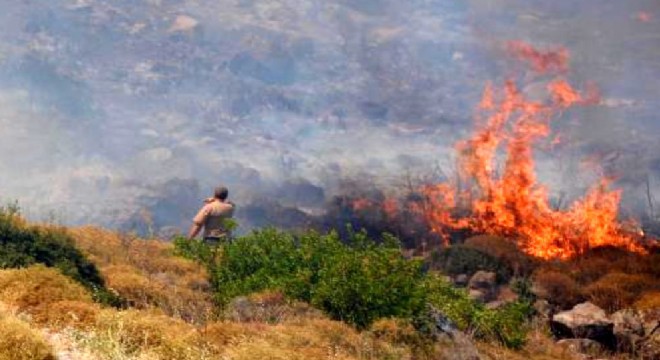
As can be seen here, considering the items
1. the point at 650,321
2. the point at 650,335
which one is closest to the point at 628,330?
the point at 650,335

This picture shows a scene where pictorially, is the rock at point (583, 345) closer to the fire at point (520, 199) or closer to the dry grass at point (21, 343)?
the fire at point (520, 199)

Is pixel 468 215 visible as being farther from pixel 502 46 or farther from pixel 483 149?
pixel 502 46

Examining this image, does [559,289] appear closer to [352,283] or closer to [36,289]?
[352,283]

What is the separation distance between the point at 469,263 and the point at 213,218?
841 centimetres

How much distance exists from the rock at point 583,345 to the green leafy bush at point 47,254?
27.4ft

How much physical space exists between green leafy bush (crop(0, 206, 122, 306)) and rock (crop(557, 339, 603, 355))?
27.4 ft

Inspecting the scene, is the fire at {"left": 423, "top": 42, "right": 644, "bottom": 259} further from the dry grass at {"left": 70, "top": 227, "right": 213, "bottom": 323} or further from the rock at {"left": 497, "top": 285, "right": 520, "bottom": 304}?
the dry grass at {"left": 70, "top": 227, "right": 213, "bottom": 323}

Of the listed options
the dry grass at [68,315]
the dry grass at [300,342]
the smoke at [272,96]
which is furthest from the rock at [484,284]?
the dry grass at [68,315]

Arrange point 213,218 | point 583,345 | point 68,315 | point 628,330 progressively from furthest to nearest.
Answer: point 213,218 → point 628,330 → point 583,345 → point 68,315

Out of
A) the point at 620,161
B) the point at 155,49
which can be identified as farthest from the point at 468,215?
the point at 155,49

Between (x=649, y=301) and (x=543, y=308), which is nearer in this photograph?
(x=649, y=301)

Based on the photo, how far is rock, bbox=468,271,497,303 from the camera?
58.1 feet

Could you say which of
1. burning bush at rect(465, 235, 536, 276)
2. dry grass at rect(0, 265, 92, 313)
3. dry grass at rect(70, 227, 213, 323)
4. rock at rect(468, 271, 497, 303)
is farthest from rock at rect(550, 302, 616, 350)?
dry grass at rect(0, 265, 92, 313)

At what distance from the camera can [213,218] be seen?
14.6 metres
